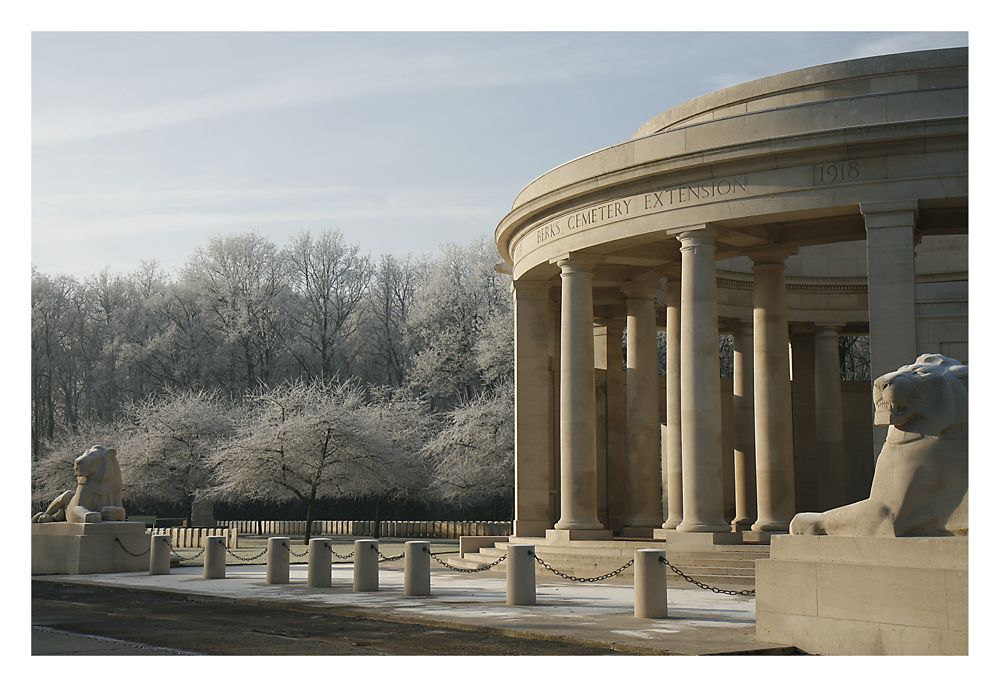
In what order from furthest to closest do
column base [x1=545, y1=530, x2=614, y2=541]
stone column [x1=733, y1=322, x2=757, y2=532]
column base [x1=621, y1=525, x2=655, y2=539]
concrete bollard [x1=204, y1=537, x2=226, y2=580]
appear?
stone column [x1=733, y1=322, x2=757, y2=532] → column base [x1=621, y1=525, x2=655, y2=539] → column base [x1=545, y1=530, x2=614, y2=541] → concrete bollard [x1=204, y1=537, x2=226, y2=580]

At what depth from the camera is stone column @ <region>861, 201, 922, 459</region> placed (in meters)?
24.5

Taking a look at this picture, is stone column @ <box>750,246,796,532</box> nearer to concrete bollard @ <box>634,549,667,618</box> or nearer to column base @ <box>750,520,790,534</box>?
column base @ <box>750,520,790,534</box>

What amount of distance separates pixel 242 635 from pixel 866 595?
32.7 feet

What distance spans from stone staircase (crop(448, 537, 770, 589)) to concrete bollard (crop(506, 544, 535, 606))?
16.8ft

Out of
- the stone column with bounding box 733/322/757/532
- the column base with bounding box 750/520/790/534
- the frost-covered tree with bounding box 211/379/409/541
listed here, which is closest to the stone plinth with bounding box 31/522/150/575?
the column base with bounding box 750/520/790/534

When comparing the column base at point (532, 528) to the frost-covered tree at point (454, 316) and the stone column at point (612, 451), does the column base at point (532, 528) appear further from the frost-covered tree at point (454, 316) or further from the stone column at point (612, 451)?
the frost-covered tree at point (454, 316)

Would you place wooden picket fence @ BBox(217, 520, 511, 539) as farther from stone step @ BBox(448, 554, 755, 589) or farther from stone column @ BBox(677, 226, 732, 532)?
stone column @ BBox(677, 226, 732, 532)

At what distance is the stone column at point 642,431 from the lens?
34781 mm

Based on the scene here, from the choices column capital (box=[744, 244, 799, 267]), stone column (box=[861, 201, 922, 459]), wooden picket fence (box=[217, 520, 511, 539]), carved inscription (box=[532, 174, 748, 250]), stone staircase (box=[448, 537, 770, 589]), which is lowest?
wooden picket fence (box=[217, 520, 511, 539])

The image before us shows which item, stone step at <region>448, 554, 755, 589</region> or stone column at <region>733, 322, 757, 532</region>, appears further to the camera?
stone column at <region>733, 322, 757, 532</region>

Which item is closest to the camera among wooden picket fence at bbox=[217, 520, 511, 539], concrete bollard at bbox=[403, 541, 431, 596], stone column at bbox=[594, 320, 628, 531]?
concrete bollard at bbox=[403, 541, 431, 596]

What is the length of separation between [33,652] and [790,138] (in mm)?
20799

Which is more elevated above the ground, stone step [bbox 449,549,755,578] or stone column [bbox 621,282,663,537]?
stone column [bbox 621,282,663,537]

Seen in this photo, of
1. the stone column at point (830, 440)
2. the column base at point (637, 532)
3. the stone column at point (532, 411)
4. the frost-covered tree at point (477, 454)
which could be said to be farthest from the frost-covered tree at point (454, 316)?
the column base at point (637, 532)
